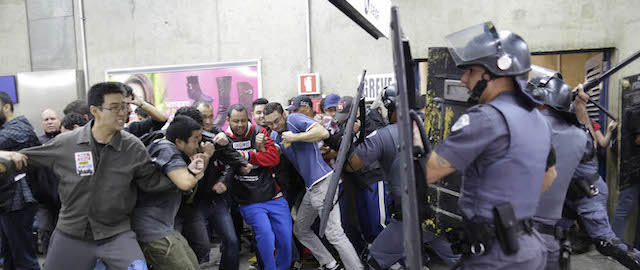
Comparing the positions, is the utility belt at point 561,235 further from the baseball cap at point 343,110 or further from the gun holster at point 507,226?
the baseball cap at point 343,110

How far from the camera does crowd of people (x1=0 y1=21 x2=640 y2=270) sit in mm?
1885

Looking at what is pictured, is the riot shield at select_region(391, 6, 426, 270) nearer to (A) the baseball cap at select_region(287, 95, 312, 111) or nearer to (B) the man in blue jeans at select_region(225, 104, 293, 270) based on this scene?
(B) the man in blue jeans at select_region(225, 104, 293, 270)

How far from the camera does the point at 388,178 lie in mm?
3432

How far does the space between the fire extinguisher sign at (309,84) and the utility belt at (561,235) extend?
186 inches

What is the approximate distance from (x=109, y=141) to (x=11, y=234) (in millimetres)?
1856

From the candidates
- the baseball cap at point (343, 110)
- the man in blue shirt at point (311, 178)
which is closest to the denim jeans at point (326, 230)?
the man in blue shirt at point (311, 178)

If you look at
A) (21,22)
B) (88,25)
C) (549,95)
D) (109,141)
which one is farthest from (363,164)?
(21,22)

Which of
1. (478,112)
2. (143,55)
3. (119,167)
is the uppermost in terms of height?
(143,55)

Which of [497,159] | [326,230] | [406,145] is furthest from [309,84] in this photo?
[406,145]

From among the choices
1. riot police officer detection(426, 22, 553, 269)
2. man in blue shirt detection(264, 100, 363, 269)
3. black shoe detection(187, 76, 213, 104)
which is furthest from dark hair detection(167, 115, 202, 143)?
black shoe detection(187, 76, 213, 104)

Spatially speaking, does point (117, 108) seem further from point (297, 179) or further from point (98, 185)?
point (297, 179)

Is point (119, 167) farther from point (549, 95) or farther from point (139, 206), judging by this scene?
point (549, 95)

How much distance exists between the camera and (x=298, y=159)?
A: 171 inches

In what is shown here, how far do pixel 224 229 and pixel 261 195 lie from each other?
17.8 inches
